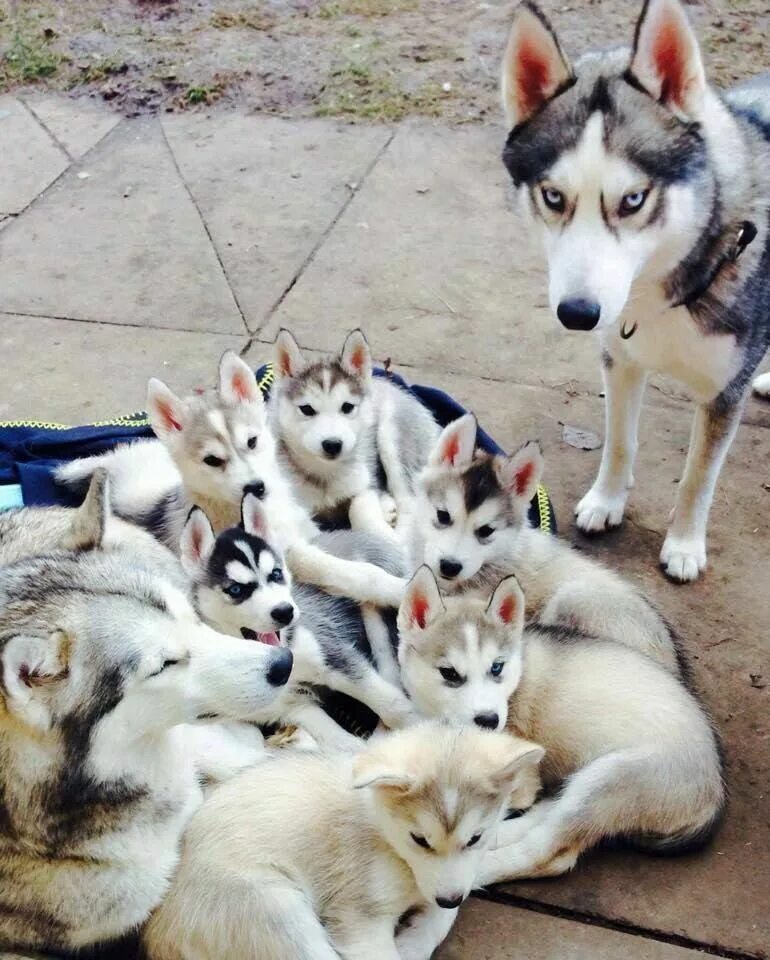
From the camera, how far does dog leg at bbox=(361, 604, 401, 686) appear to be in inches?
148

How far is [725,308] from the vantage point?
384 cm

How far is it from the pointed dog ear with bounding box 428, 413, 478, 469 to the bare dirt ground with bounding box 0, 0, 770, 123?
4644mm

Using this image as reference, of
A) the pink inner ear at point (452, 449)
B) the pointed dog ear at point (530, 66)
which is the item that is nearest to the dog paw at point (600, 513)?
the pink inner ear at point (452, 449)

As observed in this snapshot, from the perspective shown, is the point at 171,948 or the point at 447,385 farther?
the point at 447,385

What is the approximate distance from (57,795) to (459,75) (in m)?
7.03

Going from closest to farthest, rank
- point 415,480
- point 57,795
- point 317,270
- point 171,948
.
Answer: point 57,795 < point 171,948 < point 415,480 < point 317,270

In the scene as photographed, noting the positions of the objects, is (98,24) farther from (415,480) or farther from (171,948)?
(171,948)

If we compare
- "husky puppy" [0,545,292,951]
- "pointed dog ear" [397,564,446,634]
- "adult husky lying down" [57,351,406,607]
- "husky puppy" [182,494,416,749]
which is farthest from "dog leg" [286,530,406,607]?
"husky puppy" [0,545,292,951]

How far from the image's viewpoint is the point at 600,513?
460 cm

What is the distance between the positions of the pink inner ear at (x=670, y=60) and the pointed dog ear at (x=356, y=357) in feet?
4.59

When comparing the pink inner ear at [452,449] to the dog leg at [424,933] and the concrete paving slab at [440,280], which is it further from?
the concrete paving slab at [440,280]

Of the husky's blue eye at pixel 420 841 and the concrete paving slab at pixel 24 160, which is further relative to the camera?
the concrete paving slab at pixel 24 160

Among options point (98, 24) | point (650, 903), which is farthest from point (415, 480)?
point (98, 24)

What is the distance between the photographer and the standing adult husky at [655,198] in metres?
3.39
